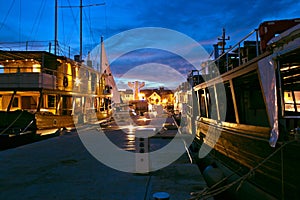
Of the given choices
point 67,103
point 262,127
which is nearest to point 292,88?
point 262,127

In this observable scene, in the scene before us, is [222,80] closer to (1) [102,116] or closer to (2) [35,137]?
(2) [35,137]

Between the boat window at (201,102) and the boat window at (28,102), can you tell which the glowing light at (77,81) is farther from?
the boat window at (201,102)

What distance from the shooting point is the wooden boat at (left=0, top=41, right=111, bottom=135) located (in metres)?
12.5

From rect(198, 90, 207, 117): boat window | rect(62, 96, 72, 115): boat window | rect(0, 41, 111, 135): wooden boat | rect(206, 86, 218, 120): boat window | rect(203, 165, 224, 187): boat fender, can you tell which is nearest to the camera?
rect(203, 165, 224, 187): boat fender

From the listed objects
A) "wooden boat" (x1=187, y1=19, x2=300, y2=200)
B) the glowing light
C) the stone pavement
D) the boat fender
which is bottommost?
the boat fender

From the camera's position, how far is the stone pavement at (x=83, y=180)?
4.61 meters

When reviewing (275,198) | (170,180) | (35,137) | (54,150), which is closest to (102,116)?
(35,137)

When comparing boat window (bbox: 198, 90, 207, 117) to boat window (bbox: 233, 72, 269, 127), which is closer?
boat window (bbox: 233, 72, 269, 127)

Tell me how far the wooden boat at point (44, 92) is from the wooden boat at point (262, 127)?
379 inches

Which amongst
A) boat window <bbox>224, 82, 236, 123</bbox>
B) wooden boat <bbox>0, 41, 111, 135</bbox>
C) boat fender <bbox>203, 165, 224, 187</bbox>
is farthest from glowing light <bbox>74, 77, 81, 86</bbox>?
boat fender <bbox>203, 165, 224, 187</bbox>

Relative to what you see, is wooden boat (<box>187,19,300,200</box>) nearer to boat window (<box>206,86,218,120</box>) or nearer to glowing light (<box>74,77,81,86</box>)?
boat window (<box>206,86,218,120</box>)

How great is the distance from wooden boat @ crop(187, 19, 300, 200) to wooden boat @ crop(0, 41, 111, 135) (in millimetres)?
9615

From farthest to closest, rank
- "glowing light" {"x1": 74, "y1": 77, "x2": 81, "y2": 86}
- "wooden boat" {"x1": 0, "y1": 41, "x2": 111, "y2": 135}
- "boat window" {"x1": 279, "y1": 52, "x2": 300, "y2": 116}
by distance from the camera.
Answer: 1. "glowing light" {"x1": 74, "y1": 77, "x2": 81, "y2": 86}
2. "wooden boat" {"x1": 0, "y1": 41, "x2": 111, "y2": 135}
3. "boat window" {"x1": 279, "y1": 52, "x2": 300, "y2": 116}

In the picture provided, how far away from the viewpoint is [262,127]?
4.71 m
